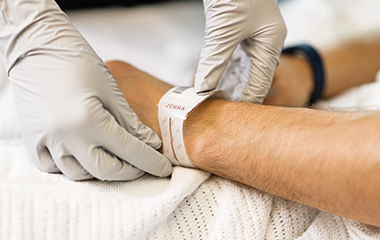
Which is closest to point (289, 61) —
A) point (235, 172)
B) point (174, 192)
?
point (235, 172)

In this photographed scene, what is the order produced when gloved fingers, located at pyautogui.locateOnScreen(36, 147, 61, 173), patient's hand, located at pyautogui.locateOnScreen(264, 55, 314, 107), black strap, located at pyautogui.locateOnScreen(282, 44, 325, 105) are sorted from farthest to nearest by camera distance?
black strap, located at pyautogui.locateOnScreen(282, 44, 325, 105), patient's hand, located at pyautogui.locateOnScreen(264, 55, 314, 107), gloved fingers, located at pyautogui.locateOnScreen(36, 147, 61, 173)

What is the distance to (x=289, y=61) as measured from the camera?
4.54 ft

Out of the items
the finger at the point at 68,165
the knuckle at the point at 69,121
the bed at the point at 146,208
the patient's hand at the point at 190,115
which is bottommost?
the bed at the point at 146,208

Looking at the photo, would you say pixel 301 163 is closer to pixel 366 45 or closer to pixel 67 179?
pixel 67 179

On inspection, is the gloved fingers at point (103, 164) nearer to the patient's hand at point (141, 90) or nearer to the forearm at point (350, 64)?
the patient's hand at point (141, 90)

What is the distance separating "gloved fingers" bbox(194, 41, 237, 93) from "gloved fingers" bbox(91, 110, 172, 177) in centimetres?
23

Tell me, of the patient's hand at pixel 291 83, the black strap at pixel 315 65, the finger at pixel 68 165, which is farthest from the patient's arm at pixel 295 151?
the black strap at pixel 315 65

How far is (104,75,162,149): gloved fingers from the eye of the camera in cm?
68

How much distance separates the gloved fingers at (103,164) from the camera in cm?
62

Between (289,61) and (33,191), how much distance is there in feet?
4.13

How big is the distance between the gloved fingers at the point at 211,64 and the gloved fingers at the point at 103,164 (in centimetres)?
30

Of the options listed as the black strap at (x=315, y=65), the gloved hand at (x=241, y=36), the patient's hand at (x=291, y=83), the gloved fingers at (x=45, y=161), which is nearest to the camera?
the gloved fingers at (x=45, y=161)

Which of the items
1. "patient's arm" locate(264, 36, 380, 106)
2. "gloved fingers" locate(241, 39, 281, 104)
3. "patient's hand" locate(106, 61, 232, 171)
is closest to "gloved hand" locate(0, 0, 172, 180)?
"patient's hand" locate(106, 61, 232, 171)

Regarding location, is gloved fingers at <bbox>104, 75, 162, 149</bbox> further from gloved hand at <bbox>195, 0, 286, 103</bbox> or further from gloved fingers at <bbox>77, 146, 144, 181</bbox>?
gloved hand at <bbox>195, 0, 286, 103</bbox>
